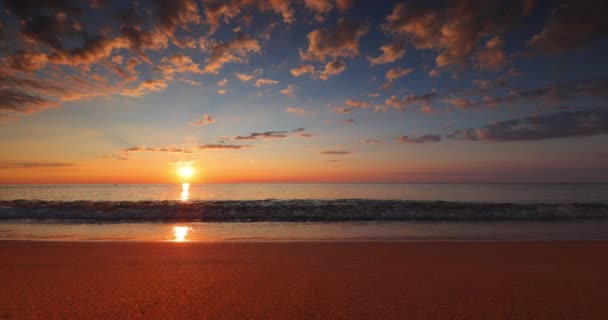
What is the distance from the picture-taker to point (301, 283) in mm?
4004

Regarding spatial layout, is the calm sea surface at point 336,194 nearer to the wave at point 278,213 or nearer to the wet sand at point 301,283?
the wave at point 278,213

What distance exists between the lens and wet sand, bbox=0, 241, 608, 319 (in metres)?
3.08

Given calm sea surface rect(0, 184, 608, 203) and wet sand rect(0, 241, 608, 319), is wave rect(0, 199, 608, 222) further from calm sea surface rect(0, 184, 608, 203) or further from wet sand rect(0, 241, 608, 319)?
calm sea surface rect(0, 184, 608, 203)

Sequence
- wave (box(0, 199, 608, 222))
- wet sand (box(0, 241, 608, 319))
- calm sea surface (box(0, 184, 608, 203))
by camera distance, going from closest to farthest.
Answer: wet sand (box(0, 241, 608, 319))
wave (box(0, 199, 608, 222))
calm sea surface (box(0, 184, 608, 203))

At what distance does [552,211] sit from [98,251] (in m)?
20.9

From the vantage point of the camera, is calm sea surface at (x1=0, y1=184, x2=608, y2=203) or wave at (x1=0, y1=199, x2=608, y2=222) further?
calm sea surface at (x1=0, y1=184, x2=608, y2=203)

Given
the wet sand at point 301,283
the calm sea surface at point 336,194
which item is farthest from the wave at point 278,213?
the calm sea surface at point 336,194

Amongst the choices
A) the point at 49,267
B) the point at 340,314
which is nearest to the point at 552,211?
the point at 340,314

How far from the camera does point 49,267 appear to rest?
4.79m

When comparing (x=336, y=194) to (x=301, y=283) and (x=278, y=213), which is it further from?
(x=301, y=283)

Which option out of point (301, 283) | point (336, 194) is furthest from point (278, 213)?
point (336, 194)

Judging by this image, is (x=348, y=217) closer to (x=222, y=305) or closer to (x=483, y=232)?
(x=483, y=232)

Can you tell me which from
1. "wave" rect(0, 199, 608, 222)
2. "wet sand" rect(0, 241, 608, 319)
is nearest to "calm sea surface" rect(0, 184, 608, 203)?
"wave" rect(0, 199, 608, 222)

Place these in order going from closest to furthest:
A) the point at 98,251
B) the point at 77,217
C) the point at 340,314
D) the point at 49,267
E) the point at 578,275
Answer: the point at 340,314, the point at 578,275, the point at 49,267, the point at 98,251, the point at 77,217
